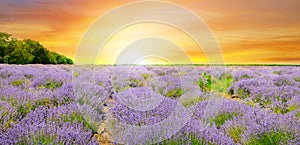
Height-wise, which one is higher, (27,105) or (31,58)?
(31,58)

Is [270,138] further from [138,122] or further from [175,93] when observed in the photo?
[175,93]

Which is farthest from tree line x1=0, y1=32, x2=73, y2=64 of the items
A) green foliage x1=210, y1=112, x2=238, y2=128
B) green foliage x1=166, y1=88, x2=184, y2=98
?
green foliage x1=210, y1=112, x2=238, y2=128

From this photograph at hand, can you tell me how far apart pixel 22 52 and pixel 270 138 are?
3810cm

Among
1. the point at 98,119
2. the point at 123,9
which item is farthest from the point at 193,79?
the point at 98,119

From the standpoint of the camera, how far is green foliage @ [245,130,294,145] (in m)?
3.33

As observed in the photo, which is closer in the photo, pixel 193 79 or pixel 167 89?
pixel 167 89

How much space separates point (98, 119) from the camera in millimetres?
4434

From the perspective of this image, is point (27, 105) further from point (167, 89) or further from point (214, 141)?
point (167, 89)

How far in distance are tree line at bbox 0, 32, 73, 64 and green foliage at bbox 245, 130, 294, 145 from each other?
36690 millimetres

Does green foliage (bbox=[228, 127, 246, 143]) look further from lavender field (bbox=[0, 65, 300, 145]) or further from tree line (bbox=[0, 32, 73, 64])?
tree line (bbox=[0, 32, 73, 64])

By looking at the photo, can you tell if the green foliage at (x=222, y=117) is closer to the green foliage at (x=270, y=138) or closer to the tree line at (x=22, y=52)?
the green foliage at (x=270, y=138)

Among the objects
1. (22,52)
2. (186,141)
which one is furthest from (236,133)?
(22,52)

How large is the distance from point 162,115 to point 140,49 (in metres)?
3.79

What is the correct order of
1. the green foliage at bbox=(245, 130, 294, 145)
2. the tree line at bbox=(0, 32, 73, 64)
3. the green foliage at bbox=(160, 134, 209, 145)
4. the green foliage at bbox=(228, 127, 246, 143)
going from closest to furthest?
the green foliage at bbox=(160, 134, 209, 145), the green foliage at bbox=(245, 130, 294, 145), the green foliage at bbox=(228, 127, 246, 143), the tree line at bbox=(0, 32, 73, 64)
